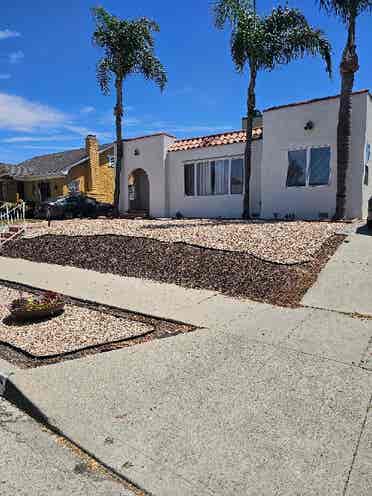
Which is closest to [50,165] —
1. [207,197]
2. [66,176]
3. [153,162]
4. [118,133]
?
[66,176]

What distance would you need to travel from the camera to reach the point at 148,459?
2.45 meters

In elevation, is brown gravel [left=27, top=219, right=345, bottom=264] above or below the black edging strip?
above

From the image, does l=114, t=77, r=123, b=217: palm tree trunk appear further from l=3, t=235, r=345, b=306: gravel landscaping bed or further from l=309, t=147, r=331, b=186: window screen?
l=309, t=147, r=331, b=186: window screen

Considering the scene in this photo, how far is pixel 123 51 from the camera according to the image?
56.6 feet

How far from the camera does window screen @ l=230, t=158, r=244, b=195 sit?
15492mm

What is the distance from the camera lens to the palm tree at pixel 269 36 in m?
12.9

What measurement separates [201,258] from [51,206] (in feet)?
46.1

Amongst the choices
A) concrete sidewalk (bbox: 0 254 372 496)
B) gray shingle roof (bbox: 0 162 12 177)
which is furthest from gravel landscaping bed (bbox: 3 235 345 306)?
gray shingle roof (bbox: 0 162 12 177)

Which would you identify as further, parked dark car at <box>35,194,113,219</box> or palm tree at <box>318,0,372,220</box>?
parked dark car at <box>35,194,113,219</box>

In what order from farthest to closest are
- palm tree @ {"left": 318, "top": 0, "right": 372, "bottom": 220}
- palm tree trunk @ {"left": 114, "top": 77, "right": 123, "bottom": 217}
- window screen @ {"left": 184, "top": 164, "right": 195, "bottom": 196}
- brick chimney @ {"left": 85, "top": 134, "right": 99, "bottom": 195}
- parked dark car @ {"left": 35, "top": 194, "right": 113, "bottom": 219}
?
1. brick chimney @ {"left": 85, "top": 134, "right": 99, "bottom": 195}
2. parked dark car @ {"left": 35, "top": 194, "right": 113, "bottom": 219}
3. palm tree trunk @ {"left": 114, "top": 77, "right": 123, "bottom": 217}
4. window screen @ {"left": 184, "top": 164, "right": 195, "bottom": 196}
5. palm tree @ {"left": 318, "top": 0, "right": 372, "bottom": 220}

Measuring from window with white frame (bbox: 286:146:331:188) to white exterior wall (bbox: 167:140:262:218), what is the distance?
1.62 meters

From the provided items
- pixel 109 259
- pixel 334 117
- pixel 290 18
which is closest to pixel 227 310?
pixel 109 259

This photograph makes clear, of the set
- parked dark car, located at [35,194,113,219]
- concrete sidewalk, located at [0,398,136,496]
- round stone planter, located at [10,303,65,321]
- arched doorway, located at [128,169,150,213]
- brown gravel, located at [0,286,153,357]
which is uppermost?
arched doorway, located at [128,169,150,213]

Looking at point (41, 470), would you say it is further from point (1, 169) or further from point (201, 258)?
point (1, 169)
